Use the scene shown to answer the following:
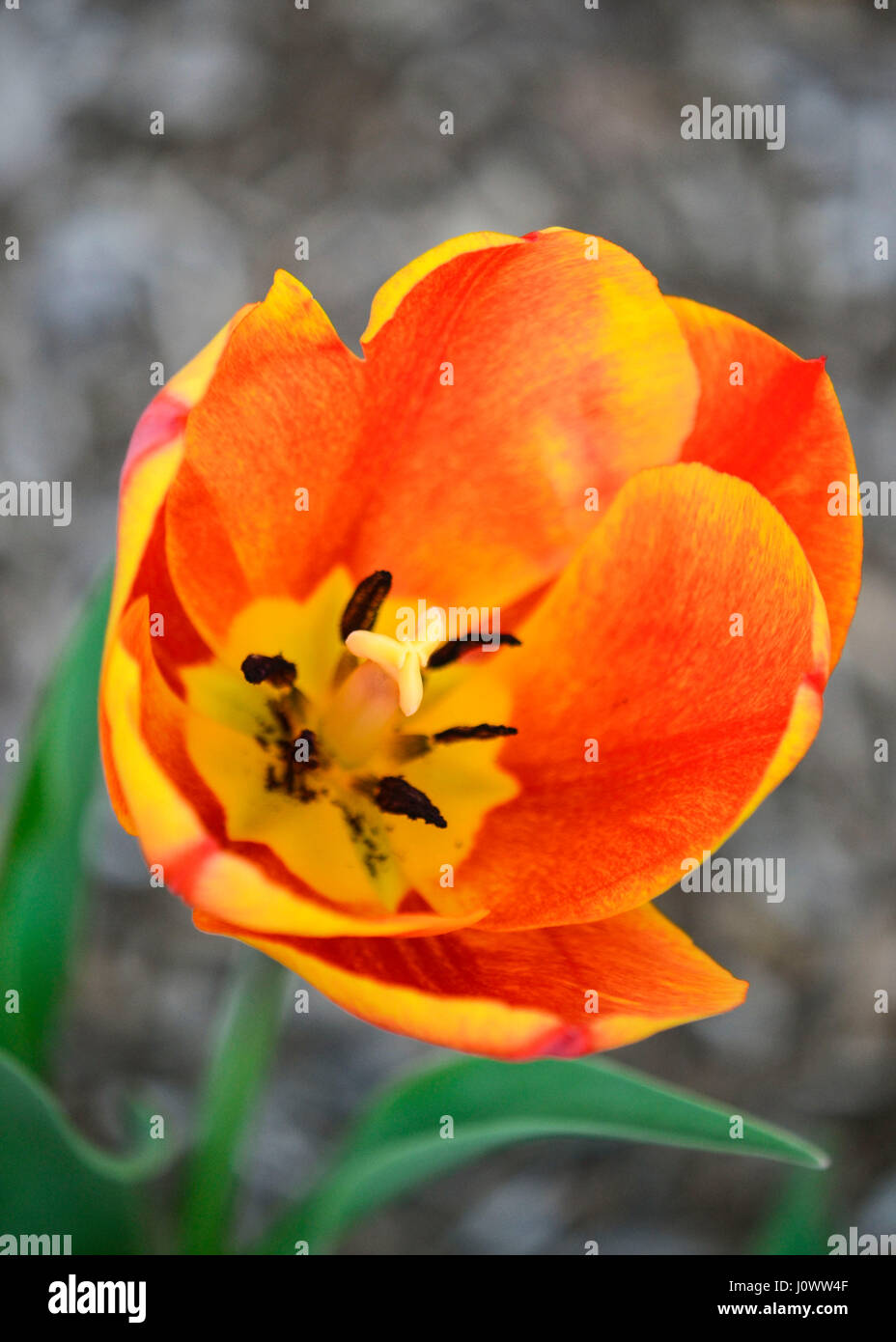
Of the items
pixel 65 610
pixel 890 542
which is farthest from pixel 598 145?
pixel 65 610

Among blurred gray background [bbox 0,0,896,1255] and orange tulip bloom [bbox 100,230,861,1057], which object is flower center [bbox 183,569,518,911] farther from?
blurred gray background [bbox 0,0,896,1255]

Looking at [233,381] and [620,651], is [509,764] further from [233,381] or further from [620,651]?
[233,381]

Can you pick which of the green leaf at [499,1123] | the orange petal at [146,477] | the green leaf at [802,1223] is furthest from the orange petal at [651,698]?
the green leaf at [802,1223]

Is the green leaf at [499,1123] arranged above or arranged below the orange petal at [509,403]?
below

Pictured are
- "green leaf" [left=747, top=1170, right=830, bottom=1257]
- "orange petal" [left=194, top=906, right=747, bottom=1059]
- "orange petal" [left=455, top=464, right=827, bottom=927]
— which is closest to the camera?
"orange petal" [left=194, top=906, right=747, bottom=1059]

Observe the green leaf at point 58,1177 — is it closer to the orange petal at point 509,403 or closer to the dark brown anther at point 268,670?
the dark brown anther at point 268,670

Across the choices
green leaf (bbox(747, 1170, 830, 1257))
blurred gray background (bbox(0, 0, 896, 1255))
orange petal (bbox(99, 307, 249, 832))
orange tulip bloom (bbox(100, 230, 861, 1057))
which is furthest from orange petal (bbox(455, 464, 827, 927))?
blurred gray background (bbox(0, 0, 896, 1255))
